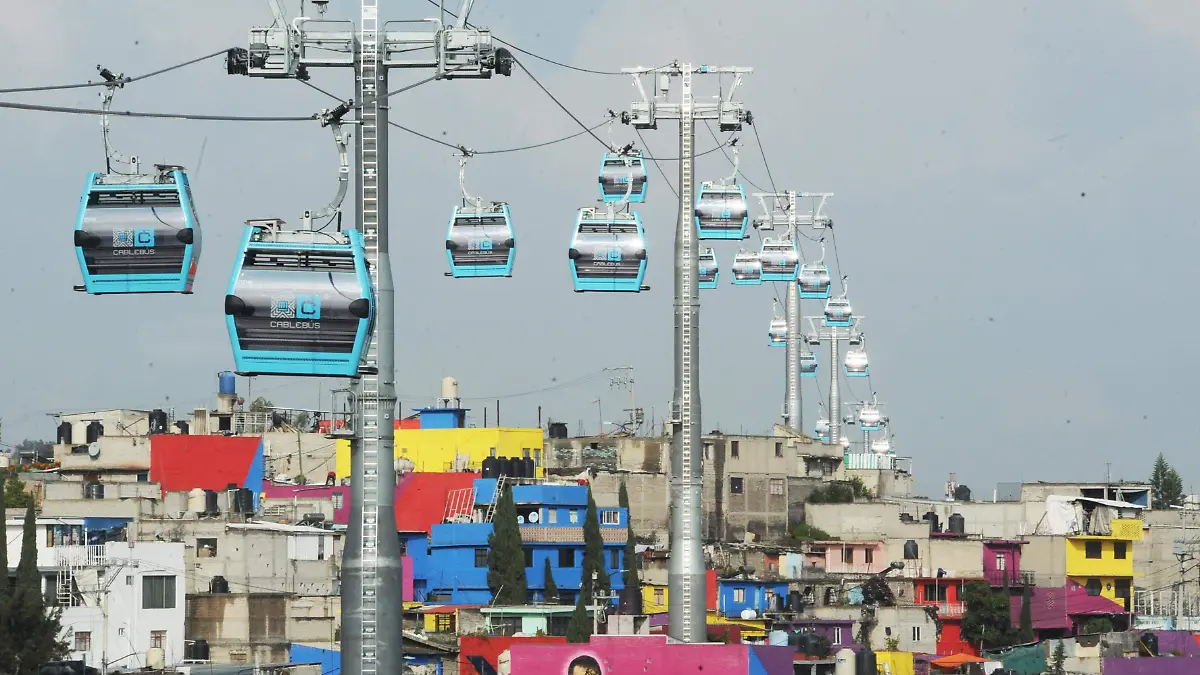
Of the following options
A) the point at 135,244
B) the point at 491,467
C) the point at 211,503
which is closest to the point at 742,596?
the point at 491,467

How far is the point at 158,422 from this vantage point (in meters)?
118

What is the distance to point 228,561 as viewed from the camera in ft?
266

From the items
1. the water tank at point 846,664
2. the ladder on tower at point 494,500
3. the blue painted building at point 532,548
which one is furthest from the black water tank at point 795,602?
the water tank at point 846,664

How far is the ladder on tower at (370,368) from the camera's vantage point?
24.3 m

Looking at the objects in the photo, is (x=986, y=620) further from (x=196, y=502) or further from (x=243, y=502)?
(x=196, y=502)

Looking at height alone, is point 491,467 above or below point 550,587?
above

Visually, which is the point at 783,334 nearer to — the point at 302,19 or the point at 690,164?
the point at 690,164

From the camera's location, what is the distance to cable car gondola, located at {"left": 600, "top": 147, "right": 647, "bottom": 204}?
4844cm

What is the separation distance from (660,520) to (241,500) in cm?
2461

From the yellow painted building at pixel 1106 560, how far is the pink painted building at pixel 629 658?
6603 cm

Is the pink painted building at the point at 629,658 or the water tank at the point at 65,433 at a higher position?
the water tank at the point at 65,433

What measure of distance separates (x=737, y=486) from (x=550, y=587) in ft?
68.6

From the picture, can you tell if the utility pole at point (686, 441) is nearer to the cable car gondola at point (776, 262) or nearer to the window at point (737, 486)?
the cable car gondola at point (776, 262)

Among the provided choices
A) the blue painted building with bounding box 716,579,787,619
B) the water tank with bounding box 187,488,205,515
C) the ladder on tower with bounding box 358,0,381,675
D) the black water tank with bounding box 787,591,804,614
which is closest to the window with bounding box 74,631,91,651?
the water tank with bounding box 187,488,205,515
